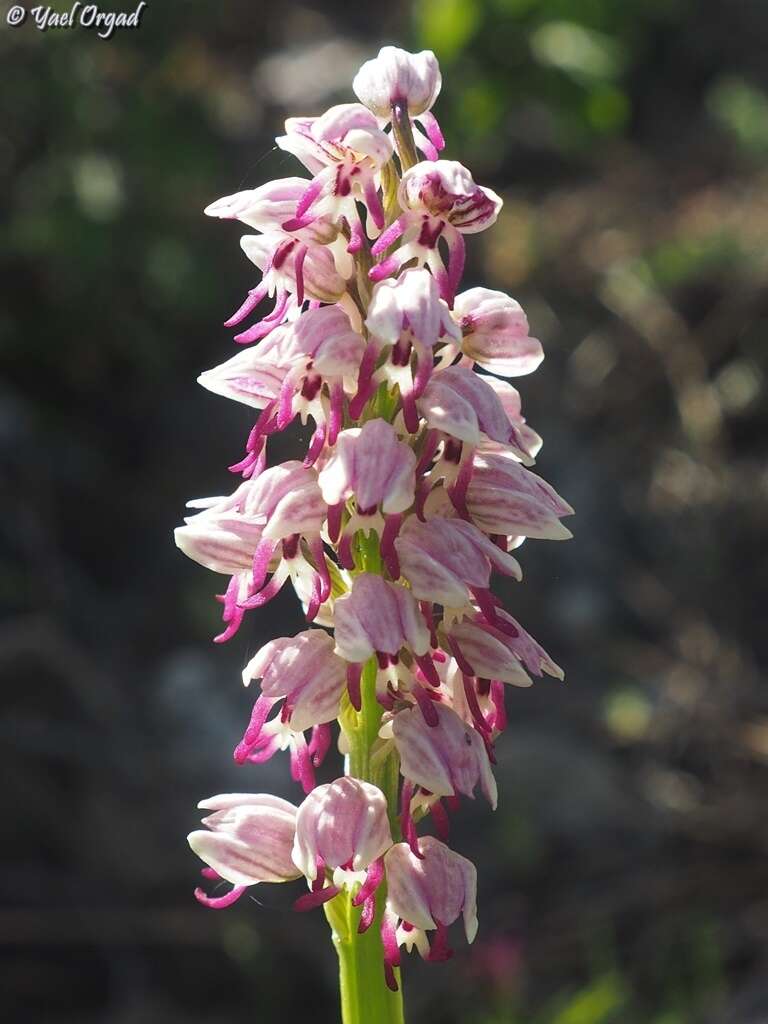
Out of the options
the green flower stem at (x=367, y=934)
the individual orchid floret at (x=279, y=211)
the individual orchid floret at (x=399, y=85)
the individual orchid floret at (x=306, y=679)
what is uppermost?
the individual orchid floret at (x=399, y=85)

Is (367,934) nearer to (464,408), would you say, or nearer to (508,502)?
(508,502)

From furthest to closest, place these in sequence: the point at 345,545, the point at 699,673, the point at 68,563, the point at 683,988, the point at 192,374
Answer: the point at 192,374
the point at 68,563
the point at 699,673
the point at 683,988
the point at 345,545

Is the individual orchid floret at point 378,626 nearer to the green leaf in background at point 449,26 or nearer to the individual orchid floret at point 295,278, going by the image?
the individual orchid floret at point 295,278

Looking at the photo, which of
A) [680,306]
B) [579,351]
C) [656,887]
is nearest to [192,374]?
[579,351]

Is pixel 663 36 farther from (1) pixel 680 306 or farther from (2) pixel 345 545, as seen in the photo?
(2) pixel 345 545

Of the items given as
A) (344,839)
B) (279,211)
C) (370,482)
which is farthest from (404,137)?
(344,839)

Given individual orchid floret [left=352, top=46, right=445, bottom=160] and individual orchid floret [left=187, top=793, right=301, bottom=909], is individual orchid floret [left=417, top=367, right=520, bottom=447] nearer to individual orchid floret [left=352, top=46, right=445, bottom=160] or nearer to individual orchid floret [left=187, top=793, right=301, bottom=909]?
individual orchid floret [left=352, top=46, right=445, bottom=160]

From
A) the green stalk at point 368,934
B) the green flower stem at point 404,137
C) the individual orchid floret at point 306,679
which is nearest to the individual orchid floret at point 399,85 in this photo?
the green flower stem at point 404,137

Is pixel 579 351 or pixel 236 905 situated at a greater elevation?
pixel 579 351
